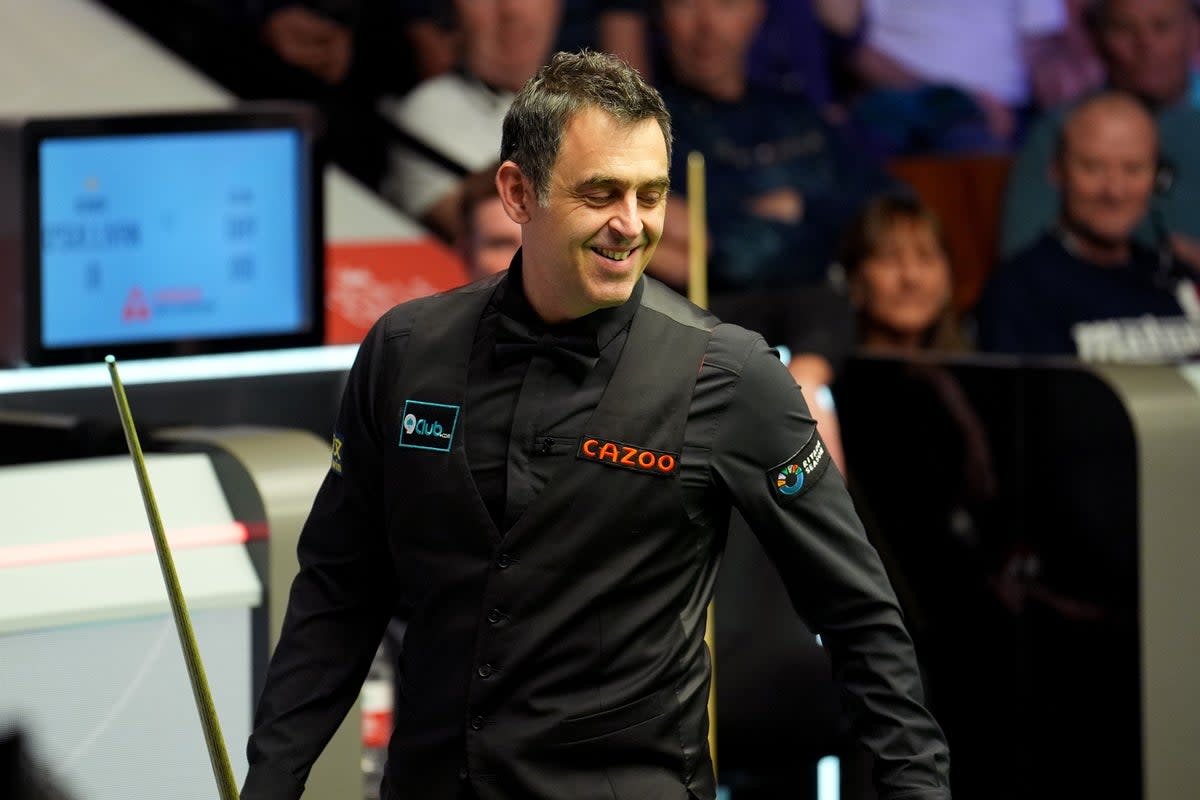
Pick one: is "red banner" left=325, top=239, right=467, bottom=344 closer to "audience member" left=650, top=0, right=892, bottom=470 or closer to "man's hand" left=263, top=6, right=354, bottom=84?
"man's hand" left=263, top=6, right=354, bottom=84

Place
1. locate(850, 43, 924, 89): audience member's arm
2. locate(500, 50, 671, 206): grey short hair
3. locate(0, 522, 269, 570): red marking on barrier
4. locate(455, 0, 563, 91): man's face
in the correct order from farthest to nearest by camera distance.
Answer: locate(850, 43, 924, 89): audience member's arm < locate(455, 0, 563, 91): man's face < locate(0, 522, 269, 570): red marking on barrier < locate(500, 50, 671, 206): grey short hair

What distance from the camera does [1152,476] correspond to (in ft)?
11.2

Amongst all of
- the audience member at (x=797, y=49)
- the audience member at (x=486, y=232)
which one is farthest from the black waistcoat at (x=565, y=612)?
the audience member at (x=797, y=49)

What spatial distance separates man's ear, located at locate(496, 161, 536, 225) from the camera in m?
1.64

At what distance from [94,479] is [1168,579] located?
2195mm

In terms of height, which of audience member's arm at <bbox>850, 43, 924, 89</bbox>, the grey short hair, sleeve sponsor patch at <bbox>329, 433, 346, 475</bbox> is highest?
the grey short hair

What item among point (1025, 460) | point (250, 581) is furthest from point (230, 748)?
point (1025, 460)

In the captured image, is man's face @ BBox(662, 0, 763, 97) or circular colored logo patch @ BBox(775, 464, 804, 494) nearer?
circular colored logo patch @ BBox(775, 464, 804, 494)

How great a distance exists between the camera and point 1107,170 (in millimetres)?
5238

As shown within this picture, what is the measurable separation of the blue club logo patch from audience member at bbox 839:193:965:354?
332 centimetres

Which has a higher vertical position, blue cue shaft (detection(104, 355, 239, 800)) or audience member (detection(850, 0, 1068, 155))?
blue cue shaft (detection(104, 355, 239, 800))

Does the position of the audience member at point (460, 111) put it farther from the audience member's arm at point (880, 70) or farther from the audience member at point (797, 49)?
the audience member's arm at point (880, 70)

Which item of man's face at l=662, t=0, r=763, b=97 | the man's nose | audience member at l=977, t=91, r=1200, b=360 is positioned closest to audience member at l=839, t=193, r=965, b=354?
audience member at l=977, t=91, r=1200, b=360

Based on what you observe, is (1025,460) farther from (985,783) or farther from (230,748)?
(230,748)
